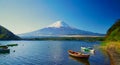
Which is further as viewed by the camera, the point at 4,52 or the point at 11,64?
the point at 4,52

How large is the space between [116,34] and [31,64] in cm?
5090

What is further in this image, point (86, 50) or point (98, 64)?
point (86, 50)

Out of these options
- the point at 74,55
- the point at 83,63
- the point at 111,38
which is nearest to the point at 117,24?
the point at 111,38

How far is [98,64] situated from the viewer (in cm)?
4853

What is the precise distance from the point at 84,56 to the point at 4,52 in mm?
33832

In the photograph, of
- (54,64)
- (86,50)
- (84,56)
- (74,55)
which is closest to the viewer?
(54,64)

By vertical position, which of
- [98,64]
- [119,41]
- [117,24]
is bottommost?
[98,64]

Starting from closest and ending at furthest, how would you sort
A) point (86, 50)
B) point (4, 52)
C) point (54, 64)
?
point (54, 64) → point (4, 52) → point (86, 50)

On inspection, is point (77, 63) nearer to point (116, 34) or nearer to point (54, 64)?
point (54, 64)

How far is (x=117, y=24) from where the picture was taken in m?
103

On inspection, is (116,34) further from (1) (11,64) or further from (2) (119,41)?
(1) (11,64)

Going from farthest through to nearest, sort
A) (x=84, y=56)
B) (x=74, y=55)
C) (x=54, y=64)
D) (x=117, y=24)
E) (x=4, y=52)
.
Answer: (x=117, y=24), (x=4, y=52), (x=74, y=55), (x=84, y=56), (x=54, y=64)

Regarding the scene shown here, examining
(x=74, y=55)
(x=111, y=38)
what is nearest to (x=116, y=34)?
(x=111, y=38)

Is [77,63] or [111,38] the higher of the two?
[111,38]
